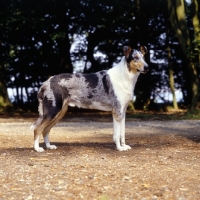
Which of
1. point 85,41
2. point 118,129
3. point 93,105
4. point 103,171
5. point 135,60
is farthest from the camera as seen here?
point 85,41

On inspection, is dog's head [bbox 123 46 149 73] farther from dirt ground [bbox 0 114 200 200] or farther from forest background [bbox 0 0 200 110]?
forest background [bbox 0 0 200 110]

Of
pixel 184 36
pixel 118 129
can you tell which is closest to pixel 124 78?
pixel 118 129

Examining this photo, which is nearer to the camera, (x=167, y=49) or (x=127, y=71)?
(x=127, y=71)

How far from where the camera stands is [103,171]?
6.86 m

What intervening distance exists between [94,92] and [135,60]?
1003mm

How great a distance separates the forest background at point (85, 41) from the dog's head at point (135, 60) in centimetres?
1634

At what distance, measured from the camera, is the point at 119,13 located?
95.7 ft

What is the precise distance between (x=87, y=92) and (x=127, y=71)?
34.3 inches

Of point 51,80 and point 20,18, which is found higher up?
point 20,18

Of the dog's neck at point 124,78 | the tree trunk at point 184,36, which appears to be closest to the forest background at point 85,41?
the tree trunk at point 184,36

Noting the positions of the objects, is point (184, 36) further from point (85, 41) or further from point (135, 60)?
point (135, 60)

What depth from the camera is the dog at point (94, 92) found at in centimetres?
897

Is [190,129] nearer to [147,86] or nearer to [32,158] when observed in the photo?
[32,158]

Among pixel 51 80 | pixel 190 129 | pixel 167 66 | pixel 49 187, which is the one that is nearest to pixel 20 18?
pixel 167 66
